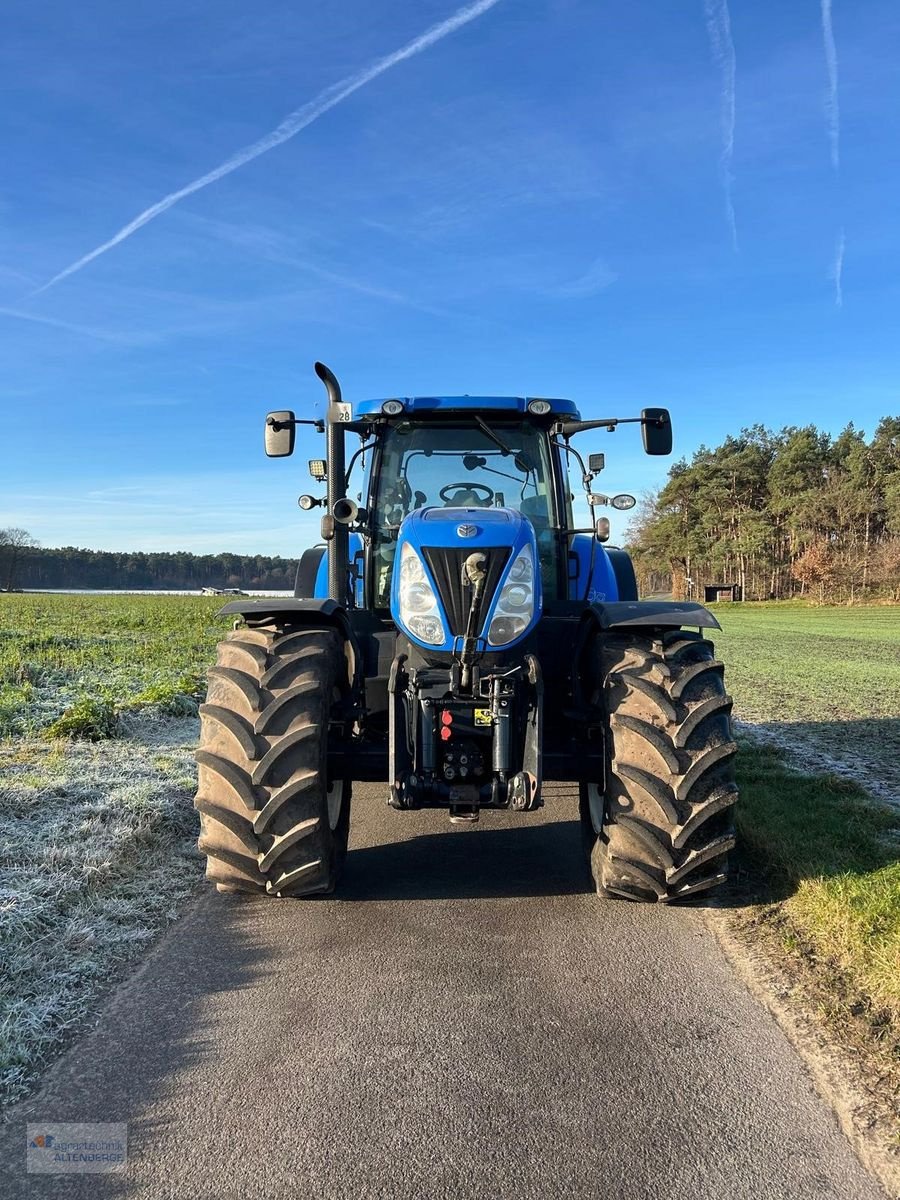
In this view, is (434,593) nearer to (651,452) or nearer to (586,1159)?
(651,452)

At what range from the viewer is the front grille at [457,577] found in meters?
4.27

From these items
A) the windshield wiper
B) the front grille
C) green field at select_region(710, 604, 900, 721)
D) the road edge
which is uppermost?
the windshield wiper

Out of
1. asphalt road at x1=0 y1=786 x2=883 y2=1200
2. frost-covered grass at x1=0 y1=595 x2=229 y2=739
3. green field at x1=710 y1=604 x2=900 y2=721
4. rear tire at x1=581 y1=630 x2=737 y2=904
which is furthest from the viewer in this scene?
green field at x1=710 y1=604 x2=900 y2=721

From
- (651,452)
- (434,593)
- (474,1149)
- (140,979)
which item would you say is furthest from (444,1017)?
(651,452)

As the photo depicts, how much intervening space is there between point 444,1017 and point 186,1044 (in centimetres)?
92

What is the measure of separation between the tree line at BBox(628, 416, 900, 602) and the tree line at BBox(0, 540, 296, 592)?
171 feet

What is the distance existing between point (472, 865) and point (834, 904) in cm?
195

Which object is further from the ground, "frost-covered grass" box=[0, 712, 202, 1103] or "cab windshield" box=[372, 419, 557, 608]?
"cab windshield" box=[372, 419, 557, 608]

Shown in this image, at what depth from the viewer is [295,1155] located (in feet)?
7.75

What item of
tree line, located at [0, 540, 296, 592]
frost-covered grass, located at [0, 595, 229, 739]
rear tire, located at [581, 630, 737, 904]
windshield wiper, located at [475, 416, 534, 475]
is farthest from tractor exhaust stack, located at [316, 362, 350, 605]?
tree line, located at [0, 540, 296, 592]

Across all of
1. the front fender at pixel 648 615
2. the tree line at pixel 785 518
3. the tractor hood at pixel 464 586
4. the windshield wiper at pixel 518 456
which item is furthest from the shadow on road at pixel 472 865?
the tree line at pixel 785 518

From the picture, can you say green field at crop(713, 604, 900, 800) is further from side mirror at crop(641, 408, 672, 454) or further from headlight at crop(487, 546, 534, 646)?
headlight at crop(487, 546, 534, 646)

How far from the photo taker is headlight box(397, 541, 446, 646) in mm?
4305

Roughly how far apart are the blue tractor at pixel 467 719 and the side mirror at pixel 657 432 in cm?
Result: 117
